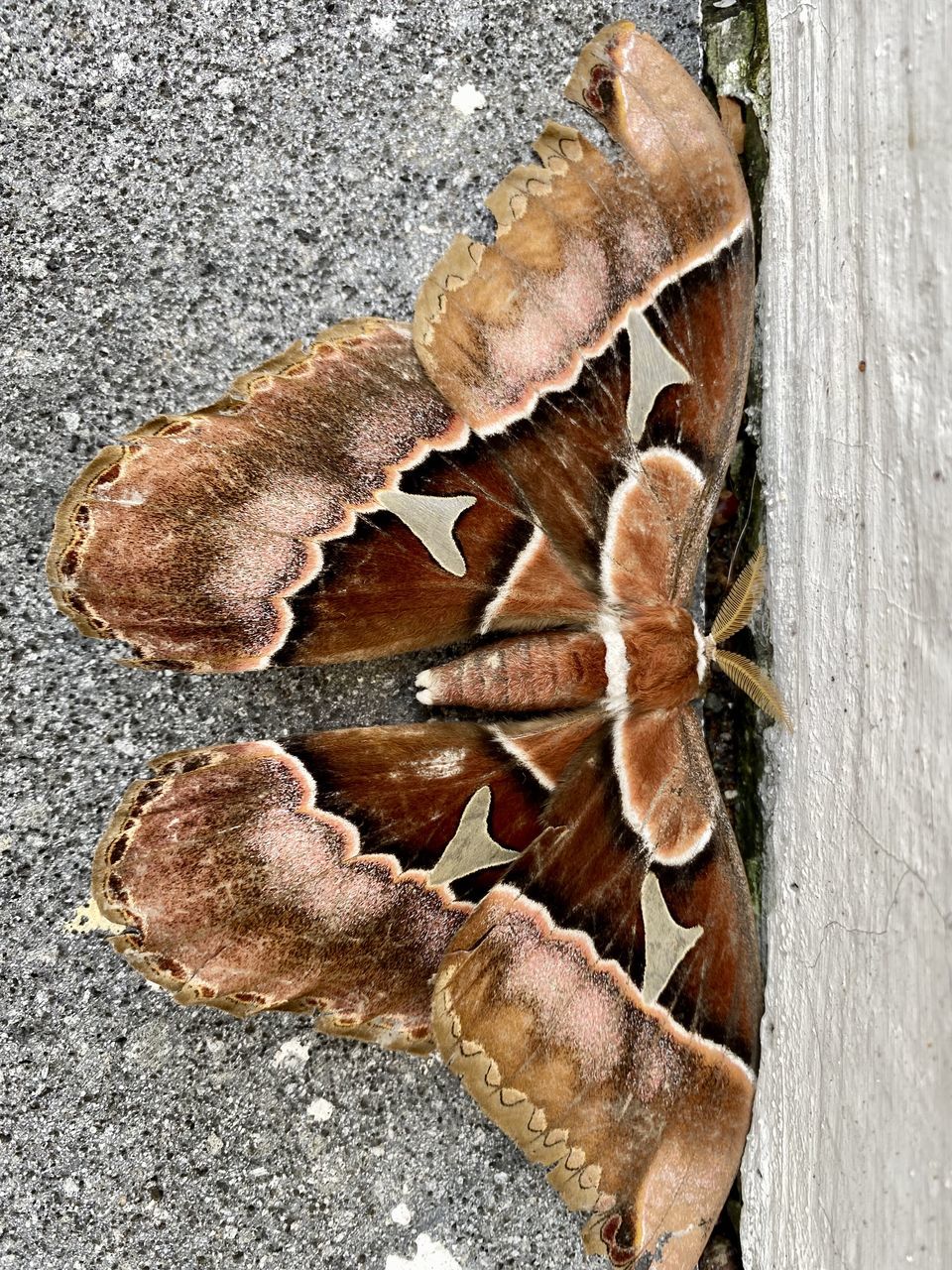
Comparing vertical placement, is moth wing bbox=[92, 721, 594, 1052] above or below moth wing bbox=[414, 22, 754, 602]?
below

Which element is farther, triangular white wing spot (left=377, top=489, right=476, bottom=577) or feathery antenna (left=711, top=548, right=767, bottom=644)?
feathery antenna (left=711, top=548, right=767, bottom=644)

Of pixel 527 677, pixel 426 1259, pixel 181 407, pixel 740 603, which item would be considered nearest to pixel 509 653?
pixel 527 677

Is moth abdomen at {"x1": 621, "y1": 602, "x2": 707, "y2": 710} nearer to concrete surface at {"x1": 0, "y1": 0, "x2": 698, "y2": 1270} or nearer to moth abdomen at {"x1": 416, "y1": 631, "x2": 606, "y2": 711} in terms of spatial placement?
moth abdomen at {"x1": 416, "y1": 631, "x2": 606, "y2": 711}

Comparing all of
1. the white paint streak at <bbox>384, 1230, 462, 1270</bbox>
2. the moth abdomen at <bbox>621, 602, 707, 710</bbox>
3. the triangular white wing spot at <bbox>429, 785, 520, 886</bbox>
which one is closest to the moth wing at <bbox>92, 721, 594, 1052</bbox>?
the triangular white wing spot at <bbox>429, 785, 520, 886</bbox>

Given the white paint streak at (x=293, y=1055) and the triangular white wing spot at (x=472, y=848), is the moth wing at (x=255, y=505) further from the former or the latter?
the white paint streak at (x=293, y=1055)

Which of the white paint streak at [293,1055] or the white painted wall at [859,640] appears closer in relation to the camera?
the white painted wall at [859,640]

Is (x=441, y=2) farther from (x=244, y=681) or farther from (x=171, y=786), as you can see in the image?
(x=171, y=786)

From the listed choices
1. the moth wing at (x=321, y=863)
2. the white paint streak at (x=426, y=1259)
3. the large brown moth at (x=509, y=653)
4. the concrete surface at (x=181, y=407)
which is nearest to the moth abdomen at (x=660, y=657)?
the large brown moth at (x=509, y=653)
